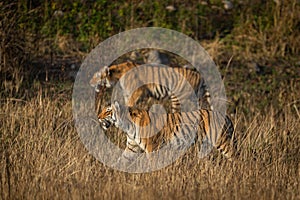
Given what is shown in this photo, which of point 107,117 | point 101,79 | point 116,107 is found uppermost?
point 116,107

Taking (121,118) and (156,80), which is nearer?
(121,118)

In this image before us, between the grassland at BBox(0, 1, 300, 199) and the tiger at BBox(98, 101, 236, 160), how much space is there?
19cm

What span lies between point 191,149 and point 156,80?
3.75 m

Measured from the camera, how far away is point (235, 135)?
6.94m

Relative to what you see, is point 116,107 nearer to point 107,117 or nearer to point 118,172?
point 107,117

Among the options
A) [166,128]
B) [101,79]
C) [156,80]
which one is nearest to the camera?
[166,128]

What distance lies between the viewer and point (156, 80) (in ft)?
33.9

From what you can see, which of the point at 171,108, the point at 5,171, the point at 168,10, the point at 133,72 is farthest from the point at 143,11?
the point at 5,171

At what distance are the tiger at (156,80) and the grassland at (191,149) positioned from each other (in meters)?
0.49

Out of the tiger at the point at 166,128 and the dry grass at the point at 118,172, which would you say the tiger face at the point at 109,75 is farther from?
the tiger at the point at 166,128

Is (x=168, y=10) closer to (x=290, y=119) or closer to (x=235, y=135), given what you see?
(x=290, y=119)

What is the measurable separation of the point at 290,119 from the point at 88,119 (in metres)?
2.45

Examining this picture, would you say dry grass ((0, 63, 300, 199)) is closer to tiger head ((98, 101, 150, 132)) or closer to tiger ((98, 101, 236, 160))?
tiger ((98, 101, 236, 160))

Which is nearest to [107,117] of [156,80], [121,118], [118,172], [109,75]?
[121,118]
